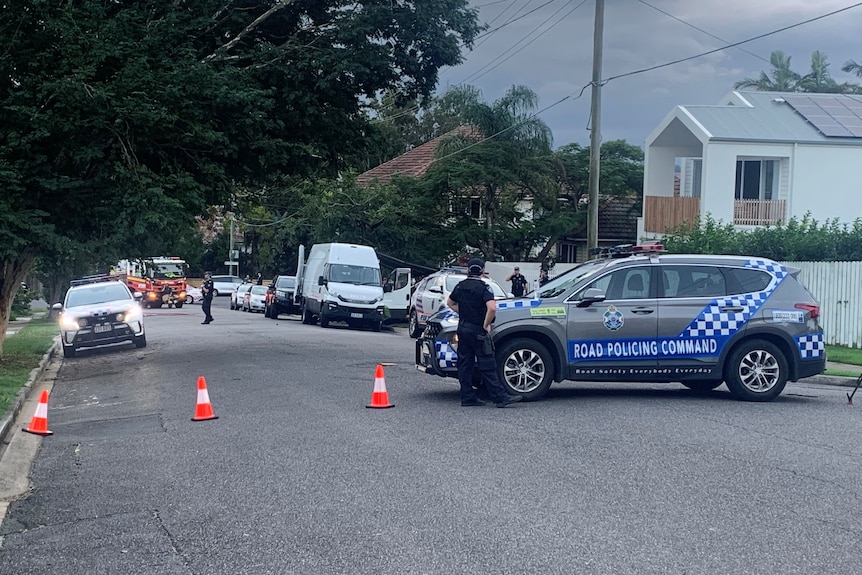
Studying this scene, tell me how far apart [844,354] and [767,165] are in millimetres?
13741

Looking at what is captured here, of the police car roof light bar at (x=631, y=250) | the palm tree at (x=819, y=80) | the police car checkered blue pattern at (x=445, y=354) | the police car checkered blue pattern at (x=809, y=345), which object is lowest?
the police car checkered blue pattern at (x=445, y=354)

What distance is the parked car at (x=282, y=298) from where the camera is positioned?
39941mm

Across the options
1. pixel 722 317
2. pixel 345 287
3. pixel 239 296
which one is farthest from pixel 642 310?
pixel 239 296

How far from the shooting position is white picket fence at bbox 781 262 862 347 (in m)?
22.9

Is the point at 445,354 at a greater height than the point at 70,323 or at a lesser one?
greater

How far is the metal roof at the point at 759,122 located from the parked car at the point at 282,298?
16.4m

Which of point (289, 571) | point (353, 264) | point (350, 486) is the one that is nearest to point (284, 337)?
point (353, 264)

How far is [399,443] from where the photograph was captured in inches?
386

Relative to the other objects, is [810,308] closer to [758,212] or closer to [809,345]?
[809,345]

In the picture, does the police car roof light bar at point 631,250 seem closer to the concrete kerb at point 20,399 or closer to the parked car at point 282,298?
the concrete kerb at point 20,399

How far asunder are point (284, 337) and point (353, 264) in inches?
313

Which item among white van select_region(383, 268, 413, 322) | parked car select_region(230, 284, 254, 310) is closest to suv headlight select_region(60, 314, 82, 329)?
white van select_region(383, 268, 413, 322)

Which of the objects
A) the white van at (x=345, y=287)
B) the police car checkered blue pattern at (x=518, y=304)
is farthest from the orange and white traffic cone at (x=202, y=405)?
the white van at (x=345, y=287)

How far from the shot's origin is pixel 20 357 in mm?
21328
